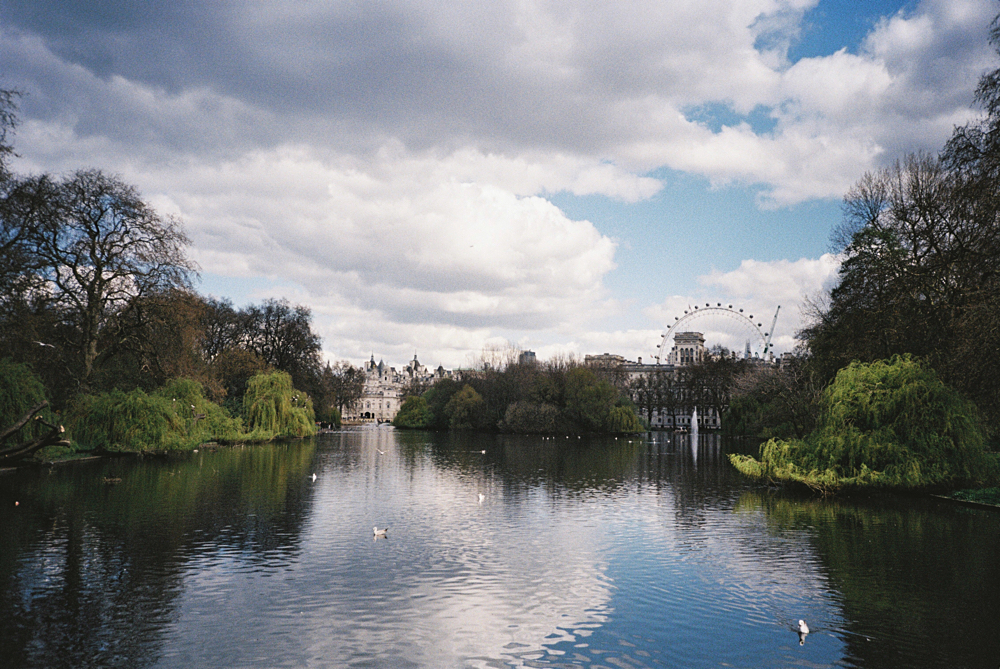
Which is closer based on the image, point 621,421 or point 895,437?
point 895,437

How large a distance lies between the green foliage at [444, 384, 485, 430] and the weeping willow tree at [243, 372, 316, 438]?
33579mm

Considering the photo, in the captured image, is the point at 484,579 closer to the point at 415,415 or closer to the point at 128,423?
the point at 128,423

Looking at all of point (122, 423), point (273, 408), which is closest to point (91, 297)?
point (122, 423)

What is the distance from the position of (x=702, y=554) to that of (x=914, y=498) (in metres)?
14.5

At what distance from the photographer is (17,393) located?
1155 inches

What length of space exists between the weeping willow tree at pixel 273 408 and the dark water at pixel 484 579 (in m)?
30.5

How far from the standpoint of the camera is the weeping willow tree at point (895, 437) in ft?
84.1

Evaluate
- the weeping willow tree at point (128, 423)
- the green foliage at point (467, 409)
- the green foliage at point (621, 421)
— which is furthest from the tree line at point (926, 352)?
the green foliage at point (467, 409)

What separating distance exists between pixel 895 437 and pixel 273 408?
46.0 meters

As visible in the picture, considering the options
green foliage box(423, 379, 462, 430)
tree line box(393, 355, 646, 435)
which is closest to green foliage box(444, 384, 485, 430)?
tree line box(393, 355, 646, 435)

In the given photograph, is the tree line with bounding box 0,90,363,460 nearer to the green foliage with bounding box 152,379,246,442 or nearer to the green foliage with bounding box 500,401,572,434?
the green foliage with bounding box 152,379,246,442

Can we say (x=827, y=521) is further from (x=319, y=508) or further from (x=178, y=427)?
(x=178, y=427)

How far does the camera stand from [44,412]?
→ 106 ft

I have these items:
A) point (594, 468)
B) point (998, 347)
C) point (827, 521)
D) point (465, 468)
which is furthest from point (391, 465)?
point (998, 347)
